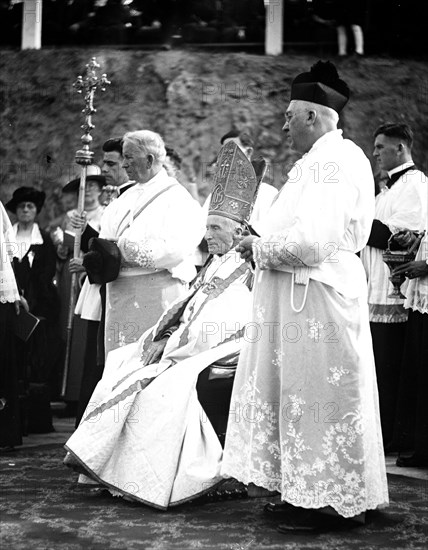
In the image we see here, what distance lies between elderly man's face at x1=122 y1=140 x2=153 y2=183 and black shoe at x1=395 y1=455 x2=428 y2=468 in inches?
104

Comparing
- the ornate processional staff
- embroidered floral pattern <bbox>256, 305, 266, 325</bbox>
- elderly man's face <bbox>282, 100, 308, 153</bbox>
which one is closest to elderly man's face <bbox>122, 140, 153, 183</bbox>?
the ornate processional staff

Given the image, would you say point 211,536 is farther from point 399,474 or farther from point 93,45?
point 93,45

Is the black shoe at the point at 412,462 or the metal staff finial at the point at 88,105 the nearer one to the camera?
the black shoe at the point at 412,462

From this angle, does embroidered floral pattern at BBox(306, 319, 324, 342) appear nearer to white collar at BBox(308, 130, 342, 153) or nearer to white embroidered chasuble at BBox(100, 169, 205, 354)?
white collar at BBox(308, 130, 342, 153)

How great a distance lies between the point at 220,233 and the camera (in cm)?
600

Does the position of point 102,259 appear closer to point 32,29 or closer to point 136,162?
point 136,162

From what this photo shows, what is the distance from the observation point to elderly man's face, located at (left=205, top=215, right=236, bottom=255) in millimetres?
5965

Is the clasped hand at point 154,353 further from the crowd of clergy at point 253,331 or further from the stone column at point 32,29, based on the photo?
the stone column at point 32,29

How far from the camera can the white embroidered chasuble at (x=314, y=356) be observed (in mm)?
4715

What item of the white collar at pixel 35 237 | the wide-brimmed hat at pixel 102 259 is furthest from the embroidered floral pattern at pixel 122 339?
the white collar at pixel 35 237

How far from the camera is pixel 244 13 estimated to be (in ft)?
38.7

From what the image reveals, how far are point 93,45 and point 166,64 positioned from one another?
1.04 metres

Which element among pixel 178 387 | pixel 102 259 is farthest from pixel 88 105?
pixel 178 387

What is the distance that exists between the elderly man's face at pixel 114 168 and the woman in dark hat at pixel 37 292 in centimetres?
86
